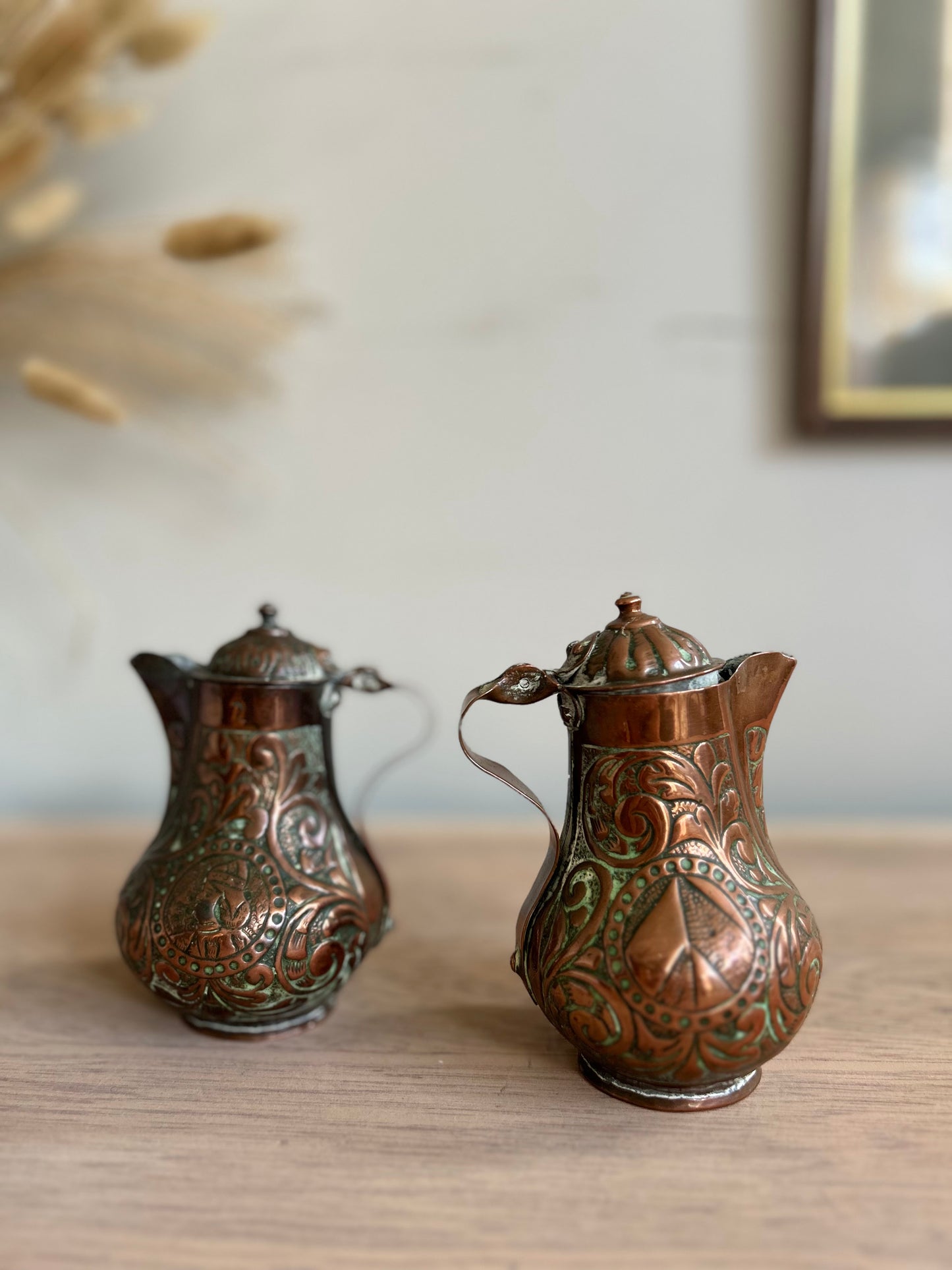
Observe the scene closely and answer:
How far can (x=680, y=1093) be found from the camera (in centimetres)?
44

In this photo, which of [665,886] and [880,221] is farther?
[880,221]

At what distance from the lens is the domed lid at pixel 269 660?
0.50 m

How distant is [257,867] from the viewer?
→ 1.61 feet

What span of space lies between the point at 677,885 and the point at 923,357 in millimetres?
618

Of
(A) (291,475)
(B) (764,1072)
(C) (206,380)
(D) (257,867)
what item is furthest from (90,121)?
(B) (764,1072)

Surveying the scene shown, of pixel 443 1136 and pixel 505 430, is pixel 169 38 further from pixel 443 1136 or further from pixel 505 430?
pixel 443 1136

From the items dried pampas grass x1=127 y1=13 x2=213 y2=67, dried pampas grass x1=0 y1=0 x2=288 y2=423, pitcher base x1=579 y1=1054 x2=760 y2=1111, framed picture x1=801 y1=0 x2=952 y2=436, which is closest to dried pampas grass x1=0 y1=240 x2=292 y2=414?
dried pampas grass x1=0 y1=0 x2=288 y2=423

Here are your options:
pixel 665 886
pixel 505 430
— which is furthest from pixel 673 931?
pixel 505 430

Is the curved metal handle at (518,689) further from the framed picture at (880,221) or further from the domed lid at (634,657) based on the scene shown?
the framed picture at (880,221)

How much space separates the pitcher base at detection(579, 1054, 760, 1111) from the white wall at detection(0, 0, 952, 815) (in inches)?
17.5

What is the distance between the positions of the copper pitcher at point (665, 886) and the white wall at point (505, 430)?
1.37 ft

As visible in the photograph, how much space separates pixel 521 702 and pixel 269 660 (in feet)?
0.50

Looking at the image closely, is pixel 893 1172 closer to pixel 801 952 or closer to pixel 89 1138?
pixel 801 952

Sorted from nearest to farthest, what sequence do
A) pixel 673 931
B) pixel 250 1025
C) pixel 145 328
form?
pixel 673 931 < pixel 250 1025 < pixel 145 328
